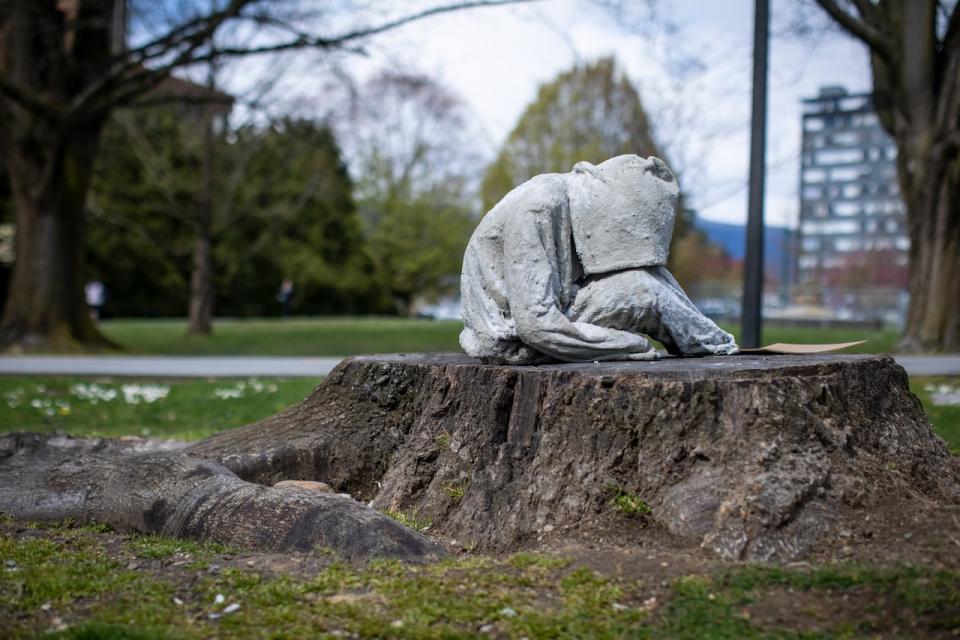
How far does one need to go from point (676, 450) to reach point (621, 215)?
60.2 inches

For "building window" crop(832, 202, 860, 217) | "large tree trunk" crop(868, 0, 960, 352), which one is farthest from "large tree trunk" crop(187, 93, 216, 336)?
"building window" crop(832, 202, 860, 217)

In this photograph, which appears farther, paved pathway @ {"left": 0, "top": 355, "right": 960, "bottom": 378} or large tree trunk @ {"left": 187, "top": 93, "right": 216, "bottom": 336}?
large tree trunk @ {"left": 187, "top": 93, "right": 216, "bottom": 336}

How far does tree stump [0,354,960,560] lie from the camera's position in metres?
4.09

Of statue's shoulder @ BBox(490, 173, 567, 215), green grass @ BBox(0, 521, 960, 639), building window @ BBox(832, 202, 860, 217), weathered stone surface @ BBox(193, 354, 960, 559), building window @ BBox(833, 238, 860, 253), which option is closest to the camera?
green grass @ BBox(0, 521, 960, 639)

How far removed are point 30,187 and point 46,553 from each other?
12.9 m

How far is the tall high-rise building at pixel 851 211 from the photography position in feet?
86.7

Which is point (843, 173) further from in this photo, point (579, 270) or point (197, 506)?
point (197, 506)

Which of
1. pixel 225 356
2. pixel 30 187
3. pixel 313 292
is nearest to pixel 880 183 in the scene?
pixel 313 292

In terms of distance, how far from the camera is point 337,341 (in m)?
19.4

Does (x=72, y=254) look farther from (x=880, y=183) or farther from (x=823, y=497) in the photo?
(x=880, y=183)

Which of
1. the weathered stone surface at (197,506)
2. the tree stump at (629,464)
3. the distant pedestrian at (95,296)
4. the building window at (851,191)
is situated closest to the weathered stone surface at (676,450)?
the tree stump at (629,464)

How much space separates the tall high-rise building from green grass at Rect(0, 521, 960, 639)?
16064mm

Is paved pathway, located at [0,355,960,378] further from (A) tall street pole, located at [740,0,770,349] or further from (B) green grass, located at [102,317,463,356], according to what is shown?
(A) tall street pole, located at [740,0,770,349]

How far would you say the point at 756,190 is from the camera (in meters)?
9.23
